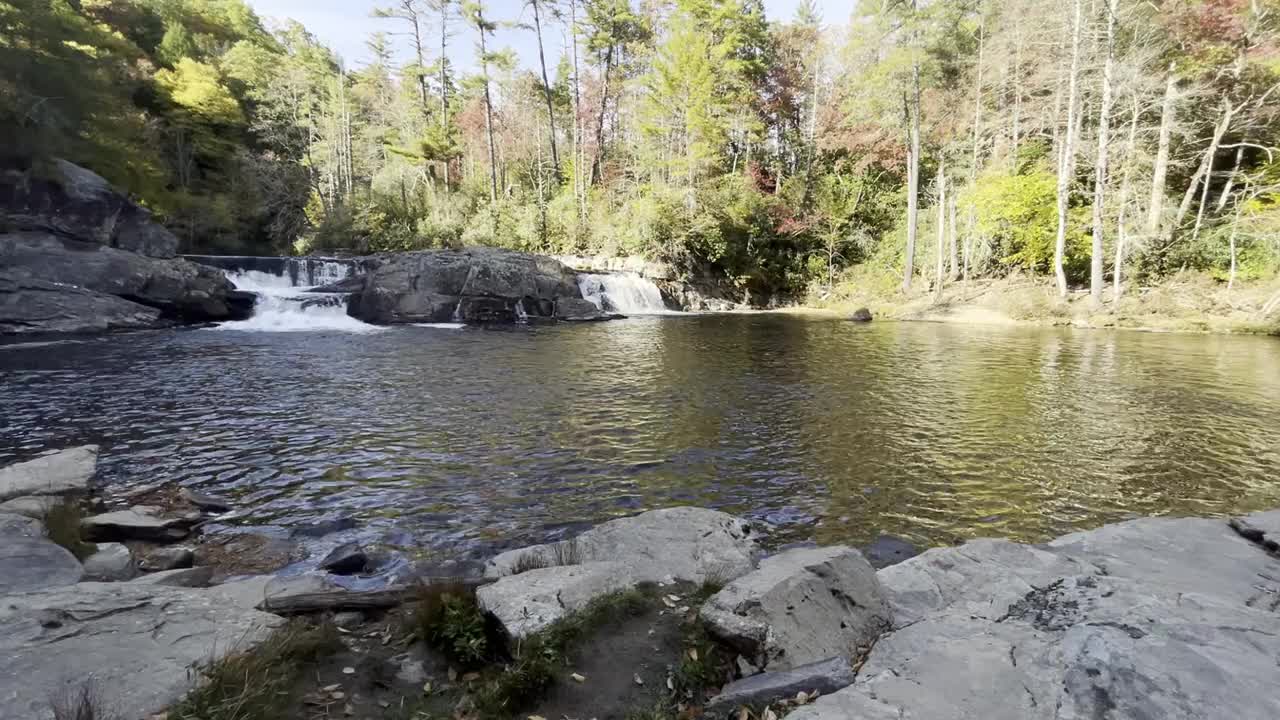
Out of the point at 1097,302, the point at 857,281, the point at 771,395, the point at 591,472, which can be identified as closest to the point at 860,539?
the point at 591,472

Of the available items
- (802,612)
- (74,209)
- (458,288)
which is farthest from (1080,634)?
(74,209)

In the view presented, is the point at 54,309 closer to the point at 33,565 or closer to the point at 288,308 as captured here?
the point at 288,308

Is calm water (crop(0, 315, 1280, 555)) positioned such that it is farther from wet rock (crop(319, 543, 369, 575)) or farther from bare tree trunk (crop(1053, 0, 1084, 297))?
bare tree trunk (crop(1053, 0, 1084, 297))

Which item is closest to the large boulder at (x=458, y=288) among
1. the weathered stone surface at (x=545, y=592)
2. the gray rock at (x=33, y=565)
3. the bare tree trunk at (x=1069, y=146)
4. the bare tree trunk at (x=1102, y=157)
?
the gray rock at (x=33, y=565)

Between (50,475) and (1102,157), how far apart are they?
28.7 meters

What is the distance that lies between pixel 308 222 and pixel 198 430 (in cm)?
3664

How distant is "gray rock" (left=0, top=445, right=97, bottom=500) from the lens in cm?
607

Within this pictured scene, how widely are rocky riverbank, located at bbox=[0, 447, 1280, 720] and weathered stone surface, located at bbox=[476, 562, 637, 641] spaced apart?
17 mm

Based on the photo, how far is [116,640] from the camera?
3.17 meters

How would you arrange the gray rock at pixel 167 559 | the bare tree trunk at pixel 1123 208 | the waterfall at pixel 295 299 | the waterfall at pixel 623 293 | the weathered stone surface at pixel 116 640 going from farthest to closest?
the waterfall at pixel 623 293, the bare tree trunk at pixel 1123 208, the waterfall at pixel 295 299, the gray rock at pixel 167 559, the weathered stone surface at pixel 116 640

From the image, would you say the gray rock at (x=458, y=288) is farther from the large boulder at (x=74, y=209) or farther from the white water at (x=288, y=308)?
the large boulder at (x=74, y=209)

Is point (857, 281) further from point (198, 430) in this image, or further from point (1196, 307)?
point (198, 430)

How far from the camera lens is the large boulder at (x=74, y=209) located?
67.3 ft

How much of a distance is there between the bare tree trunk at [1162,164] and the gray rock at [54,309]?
118ft
